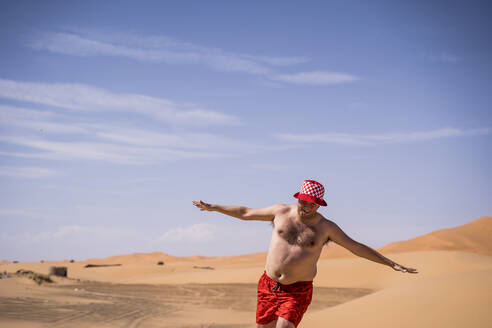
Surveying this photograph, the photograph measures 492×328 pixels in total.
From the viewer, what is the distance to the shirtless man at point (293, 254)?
586cm

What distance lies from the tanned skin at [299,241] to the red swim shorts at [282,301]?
58 millimetres

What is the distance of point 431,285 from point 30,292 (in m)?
12.7

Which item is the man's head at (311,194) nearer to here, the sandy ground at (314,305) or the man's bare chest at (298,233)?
the man's bare chest at (298,233)

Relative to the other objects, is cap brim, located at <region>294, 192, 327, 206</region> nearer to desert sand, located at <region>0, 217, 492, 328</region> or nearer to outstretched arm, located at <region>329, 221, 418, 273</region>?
outstretched arm, located at <region>329, 221, 418, 273</region>

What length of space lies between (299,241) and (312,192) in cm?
57

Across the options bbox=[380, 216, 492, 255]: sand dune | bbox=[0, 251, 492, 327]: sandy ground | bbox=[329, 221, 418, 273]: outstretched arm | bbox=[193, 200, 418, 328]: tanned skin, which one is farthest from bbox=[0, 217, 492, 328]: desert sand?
bbox=[380, 216, 492, 255]: sand dune

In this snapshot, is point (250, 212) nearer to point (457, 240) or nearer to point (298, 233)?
point (298, 233)

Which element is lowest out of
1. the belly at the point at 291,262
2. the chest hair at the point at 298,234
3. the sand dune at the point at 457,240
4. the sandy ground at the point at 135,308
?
the sandy ground at the point at 135,308

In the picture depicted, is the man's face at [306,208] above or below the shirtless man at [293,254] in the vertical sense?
above

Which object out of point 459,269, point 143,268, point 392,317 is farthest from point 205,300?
point 143,268

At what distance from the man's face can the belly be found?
336 mm

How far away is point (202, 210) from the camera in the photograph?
6.24 m

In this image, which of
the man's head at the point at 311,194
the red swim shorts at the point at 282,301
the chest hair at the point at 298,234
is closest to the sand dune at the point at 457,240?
the red swim shorts at the point at 282,301

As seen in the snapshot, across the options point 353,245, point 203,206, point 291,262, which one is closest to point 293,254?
point 291,262
